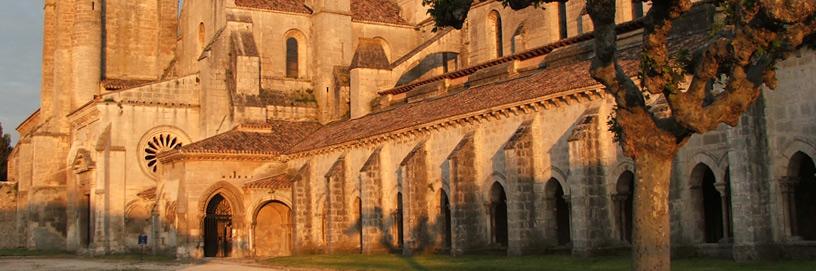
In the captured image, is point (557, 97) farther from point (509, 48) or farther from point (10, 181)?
point (10, 181)

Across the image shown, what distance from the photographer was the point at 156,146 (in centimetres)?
4916

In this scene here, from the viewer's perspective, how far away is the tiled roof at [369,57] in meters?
47.7

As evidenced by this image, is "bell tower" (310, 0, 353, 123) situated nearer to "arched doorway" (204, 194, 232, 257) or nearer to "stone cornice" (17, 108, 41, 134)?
"arched doorway" (204, 194, 232, 257)

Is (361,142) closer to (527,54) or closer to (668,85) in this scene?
(527,54)

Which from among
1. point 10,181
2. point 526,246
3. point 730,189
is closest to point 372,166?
point 526,246

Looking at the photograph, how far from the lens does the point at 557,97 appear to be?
2806cm

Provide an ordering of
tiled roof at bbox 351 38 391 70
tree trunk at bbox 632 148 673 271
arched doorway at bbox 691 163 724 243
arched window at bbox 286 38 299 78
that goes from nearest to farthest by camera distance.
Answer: tree trunk at bbox 632 148 673 271, arched doorway at bbox 691 163 724 243, tiled roof at bbox 351 38 391 70, arched window at bbox 286 38 299 78

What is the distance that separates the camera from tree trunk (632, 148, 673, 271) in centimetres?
1285

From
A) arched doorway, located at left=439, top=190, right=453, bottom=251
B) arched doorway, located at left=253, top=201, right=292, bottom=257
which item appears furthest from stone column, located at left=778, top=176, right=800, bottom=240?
arched doorway, located at left=253, top=201, right=292, bottom=257

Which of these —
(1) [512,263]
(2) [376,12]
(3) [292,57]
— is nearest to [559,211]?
(1) [512,263]

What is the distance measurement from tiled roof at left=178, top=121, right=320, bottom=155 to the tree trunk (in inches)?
1196

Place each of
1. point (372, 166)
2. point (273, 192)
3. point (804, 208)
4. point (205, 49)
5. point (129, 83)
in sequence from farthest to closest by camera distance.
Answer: point (129, 83)
point (205, 49)
point (273, 192)
point (372, 166)
point (804, 208)

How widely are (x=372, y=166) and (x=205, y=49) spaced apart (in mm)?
16900

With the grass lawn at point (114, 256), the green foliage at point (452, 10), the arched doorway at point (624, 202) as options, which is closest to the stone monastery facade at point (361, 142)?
the arched doorway at point (624, 202)
